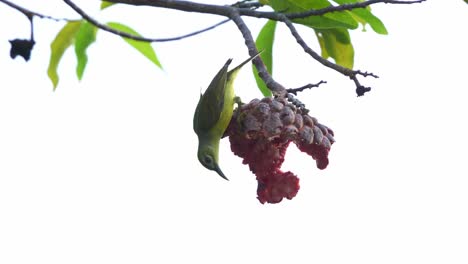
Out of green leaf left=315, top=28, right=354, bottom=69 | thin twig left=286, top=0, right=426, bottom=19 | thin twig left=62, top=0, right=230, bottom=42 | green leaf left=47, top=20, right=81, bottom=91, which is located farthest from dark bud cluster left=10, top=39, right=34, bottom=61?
green leaf left=315, top=28, right=354, bottom=69

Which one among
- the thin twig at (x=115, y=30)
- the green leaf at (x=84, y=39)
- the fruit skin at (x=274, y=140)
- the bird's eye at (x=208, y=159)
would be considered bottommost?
the fruit skin at (x=274, y=140)

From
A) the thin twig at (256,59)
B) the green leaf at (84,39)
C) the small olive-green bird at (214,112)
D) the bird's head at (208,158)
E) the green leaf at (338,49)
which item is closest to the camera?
the thin twig at (256,59)

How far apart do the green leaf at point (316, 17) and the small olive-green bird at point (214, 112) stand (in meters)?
0.22

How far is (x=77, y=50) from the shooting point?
3.37 metres

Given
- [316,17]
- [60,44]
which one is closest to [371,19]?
[316,17]

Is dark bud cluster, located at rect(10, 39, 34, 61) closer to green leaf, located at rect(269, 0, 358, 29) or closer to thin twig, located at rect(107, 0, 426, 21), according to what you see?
thin twig, located at rect(107, 0, 426, 21)

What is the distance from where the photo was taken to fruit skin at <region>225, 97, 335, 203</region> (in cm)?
233

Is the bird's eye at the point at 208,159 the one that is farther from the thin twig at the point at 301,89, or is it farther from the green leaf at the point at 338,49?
the green leaf at the point at 338,49

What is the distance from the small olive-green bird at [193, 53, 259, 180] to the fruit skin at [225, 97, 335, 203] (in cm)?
5

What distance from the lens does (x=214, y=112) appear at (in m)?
2.53

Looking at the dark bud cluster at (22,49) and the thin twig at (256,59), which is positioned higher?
the dark bud cluster at (22,49)

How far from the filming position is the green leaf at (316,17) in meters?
2.72

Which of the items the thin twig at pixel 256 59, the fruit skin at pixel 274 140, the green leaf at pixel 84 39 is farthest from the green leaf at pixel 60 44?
the fruit skin at pixel 274 140

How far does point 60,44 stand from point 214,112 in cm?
110
